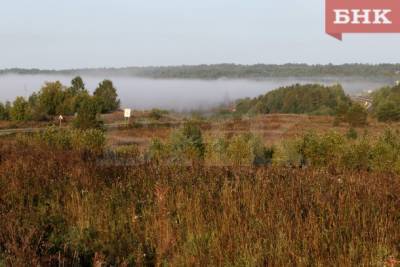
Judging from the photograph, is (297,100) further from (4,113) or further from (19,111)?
(19,111)

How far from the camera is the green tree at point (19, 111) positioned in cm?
7288

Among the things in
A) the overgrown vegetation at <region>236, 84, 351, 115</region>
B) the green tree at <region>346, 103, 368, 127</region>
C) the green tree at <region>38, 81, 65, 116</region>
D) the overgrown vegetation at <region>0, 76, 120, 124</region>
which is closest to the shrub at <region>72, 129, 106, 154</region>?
the overgrown vegetation at <region>0, 76, 120, 124</region>

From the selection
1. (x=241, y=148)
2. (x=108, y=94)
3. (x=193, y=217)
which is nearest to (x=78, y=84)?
(x=108, y=94)

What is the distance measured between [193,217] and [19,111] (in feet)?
242

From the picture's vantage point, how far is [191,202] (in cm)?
547

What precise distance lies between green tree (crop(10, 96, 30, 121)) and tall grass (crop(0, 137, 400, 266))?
6987 cm

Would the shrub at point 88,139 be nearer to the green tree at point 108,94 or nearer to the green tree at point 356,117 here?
the green tree at point 356,117

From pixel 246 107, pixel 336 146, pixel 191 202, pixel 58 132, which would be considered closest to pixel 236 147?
pixel 336 146

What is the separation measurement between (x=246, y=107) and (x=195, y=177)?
127201 millimetres

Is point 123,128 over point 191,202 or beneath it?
beneath

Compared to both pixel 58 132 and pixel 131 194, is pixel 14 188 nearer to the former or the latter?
pixel 131 194

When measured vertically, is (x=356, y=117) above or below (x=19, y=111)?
below

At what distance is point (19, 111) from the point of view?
241 feet

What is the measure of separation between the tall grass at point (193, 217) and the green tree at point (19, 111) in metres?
69.9
